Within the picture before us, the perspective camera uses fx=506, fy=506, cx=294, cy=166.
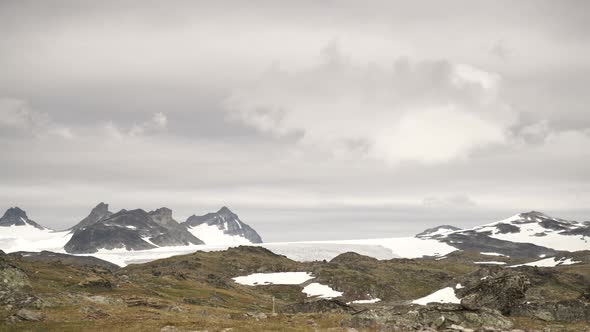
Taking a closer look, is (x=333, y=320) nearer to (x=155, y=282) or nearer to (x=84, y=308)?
(x=84, y=308)

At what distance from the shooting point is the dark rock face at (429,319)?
170 feet

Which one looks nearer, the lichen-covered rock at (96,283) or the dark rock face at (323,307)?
the dark rock face at (323,307)

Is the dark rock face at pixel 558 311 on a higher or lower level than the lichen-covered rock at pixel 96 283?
lower

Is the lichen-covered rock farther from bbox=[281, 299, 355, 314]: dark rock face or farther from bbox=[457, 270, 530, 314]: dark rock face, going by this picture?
bbox=[457, 270, 530, 314]: dark rock face

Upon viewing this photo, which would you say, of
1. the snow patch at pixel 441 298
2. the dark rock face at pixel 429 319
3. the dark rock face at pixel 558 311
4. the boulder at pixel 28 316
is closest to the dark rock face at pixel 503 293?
the dark rock face at pixel 558 311

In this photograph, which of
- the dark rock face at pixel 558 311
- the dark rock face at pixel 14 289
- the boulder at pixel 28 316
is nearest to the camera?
the boulder at pixel 28 316

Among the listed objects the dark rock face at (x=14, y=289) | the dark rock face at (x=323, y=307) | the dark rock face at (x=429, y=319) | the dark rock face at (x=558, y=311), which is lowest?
the dark rock face at (x=323, y=307)

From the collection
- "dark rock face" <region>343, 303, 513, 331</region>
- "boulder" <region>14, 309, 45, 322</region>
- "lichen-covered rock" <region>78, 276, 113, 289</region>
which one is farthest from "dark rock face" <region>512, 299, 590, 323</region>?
"lichen-covered rock" <region>78, 276, 113, 289</region>

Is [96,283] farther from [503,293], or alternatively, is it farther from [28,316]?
[503,293]

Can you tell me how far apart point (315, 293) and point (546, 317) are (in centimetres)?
13620

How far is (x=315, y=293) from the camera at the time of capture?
198250mm

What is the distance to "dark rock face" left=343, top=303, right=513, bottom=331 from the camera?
51.7m

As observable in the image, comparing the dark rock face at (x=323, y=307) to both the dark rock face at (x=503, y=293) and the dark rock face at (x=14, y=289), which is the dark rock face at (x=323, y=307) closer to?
the dark rock face at (x=503, y=293)

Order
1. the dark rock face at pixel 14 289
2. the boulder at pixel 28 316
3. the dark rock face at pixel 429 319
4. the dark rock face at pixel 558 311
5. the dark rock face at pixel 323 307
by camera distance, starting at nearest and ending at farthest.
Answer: the boulder at pixel 28 316 < the dark rock face at pixel 429 319 < the dark rock face at pixel 14 289 < the dark rock face at pixel 558 311 < the dark rock face at pixel 323 307
